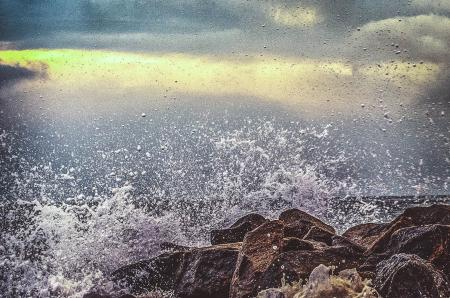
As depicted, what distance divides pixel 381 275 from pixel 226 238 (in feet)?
9.53

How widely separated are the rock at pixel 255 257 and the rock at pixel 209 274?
10.8 inches

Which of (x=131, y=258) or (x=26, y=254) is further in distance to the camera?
(x=26, y=254)

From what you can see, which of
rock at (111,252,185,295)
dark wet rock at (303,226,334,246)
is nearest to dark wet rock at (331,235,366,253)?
dark wet rock at (303,226,334,246)

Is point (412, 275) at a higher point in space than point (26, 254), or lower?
higher

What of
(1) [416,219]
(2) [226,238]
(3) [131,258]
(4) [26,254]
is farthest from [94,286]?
(1) [416,219]

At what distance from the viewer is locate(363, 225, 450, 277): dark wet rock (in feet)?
14.8

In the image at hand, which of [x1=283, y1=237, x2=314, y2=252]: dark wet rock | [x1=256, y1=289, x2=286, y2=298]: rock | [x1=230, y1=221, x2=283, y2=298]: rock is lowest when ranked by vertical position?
[x1=230, y1=221, x2=283, y2=298]: rock

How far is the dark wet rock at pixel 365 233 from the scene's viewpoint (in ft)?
20.2

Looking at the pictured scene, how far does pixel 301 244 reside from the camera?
525cm

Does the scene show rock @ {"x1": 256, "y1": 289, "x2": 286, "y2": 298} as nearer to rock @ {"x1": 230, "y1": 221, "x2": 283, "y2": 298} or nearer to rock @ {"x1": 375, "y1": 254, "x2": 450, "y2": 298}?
rock @ {"x1": 230, "y1": 221, "x2": 283, "y2": 298}

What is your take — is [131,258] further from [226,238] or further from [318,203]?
[318,203]

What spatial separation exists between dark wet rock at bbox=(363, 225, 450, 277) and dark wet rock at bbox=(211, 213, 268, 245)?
88.6 inches

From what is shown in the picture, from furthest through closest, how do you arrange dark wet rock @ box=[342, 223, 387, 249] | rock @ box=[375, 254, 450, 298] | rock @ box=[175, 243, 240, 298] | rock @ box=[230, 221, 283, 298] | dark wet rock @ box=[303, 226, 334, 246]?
Result: dark wet rock @ box=[342, 223, 387, 249] → dark wet rock @ box=[303, 226, 334, 246] → rock @ box=[175, 243, 240, 298] → rock @ box=[230, 221, 283, 298] → rock @ box=[375, 254, 450, 298]

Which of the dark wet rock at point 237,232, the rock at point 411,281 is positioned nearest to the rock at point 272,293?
the rock at point 411,281
